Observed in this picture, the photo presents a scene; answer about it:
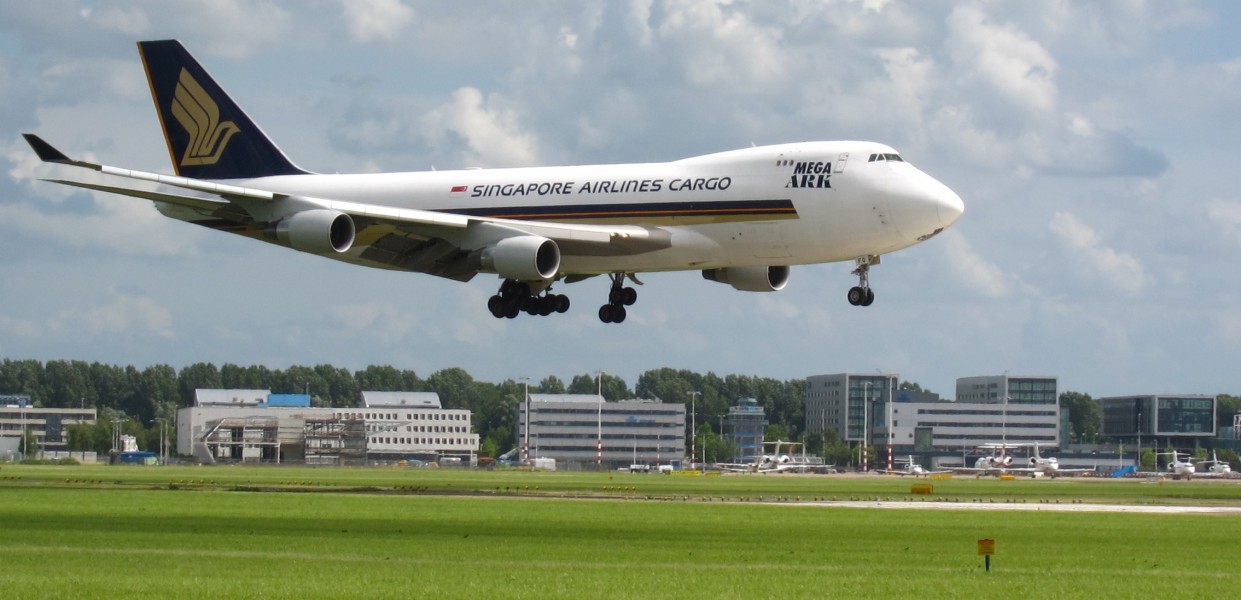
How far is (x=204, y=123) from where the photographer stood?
74250 mm

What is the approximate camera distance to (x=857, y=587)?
40.3 meters

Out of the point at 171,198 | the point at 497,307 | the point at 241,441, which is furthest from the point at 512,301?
the point at 241,441

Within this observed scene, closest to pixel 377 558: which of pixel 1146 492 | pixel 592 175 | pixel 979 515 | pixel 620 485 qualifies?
pixel 592 175

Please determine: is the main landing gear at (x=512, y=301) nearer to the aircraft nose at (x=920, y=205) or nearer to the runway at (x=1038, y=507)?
the aircraft nose at (x=920, y=205)

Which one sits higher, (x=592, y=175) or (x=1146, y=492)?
(x=592, y=175)

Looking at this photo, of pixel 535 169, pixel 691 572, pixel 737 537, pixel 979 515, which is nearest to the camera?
pixel 691 572

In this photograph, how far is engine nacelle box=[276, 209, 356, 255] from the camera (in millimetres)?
61000

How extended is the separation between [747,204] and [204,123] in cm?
2679

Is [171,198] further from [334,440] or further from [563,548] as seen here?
[334,440]

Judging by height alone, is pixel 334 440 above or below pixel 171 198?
below

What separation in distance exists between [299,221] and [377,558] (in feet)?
60.7

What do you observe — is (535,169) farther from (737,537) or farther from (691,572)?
(691,572)

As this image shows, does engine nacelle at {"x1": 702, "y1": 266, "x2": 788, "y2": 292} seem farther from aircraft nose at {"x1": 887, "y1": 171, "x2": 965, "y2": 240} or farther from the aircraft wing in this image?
aircraft nose at {"x1": 887, "y1": 171, "x2": 965, "y2": 240}

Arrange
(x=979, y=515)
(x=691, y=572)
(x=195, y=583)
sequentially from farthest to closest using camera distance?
(x=979, y=515) → (x=691, y=572) → (x=195, y=583)
